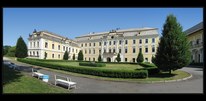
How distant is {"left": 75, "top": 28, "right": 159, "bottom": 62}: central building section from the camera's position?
2351 inches

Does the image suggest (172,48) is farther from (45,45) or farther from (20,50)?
(45,45)

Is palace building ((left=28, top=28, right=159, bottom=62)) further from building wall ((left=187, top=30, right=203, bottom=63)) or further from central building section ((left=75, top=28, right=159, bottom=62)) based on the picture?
building wall ((left=187, top=30, right=203, bottom=63))

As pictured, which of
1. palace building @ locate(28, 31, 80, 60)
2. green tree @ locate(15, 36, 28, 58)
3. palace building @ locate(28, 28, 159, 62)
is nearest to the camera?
green tree @ locate(15, 36, 28, 58)

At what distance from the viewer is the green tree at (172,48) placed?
58.2ft

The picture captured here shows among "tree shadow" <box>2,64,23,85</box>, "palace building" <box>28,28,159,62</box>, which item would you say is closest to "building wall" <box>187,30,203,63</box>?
"palace building" <box>28,28,159,62</box>

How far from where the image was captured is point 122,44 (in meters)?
65.9

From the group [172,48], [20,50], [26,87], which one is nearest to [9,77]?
[26,87]

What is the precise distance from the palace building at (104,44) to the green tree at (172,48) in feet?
122

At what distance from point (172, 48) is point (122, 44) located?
48.2 metres

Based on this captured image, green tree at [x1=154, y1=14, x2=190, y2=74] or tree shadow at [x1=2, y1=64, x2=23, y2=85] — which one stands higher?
green tree at [x1=154, y1=14, x2=190, y2=74]

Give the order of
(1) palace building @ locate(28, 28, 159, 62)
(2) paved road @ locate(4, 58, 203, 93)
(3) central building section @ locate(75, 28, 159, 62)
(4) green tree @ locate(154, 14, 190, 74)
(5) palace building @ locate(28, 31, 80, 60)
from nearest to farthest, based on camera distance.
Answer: (2) paved road @ locate(4, 58, 203, 93) < (4) green tree @ locate(154, 14, 190, 74) < (5) palace building @ locate(28, 31, 80, 60) < (1) palace building @ locate(28, 28, 159, 62) < (3) central building section @ locate(75, 28, 159, 62)

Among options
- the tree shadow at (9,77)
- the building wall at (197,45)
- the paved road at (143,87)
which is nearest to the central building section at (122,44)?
the building wall at (197,45)
